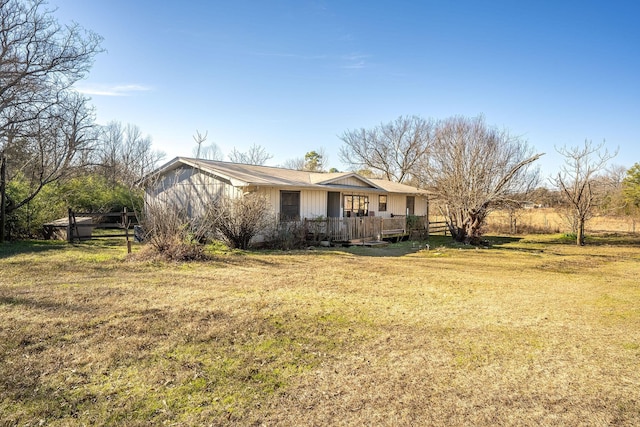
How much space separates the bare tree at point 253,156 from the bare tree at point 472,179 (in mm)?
27119

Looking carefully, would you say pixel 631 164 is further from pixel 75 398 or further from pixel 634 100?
pixel 75 398

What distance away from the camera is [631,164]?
35.0 m

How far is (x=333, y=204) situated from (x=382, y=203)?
13.9 ft

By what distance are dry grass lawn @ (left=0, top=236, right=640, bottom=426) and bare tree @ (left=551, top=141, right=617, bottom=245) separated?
12770 mm

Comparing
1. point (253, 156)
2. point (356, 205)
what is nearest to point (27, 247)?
point (356, 205)

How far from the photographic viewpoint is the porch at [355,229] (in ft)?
49.3

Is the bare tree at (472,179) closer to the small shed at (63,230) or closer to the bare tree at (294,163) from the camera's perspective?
the small shed at (63,230)

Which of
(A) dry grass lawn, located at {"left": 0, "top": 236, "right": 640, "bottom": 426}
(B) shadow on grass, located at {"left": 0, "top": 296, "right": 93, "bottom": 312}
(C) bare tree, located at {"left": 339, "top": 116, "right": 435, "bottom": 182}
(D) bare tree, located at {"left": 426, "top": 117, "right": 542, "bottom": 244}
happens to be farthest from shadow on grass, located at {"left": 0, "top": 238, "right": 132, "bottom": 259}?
(C) bare tree, located at {"left": 339, "top": 116, "right": 435, "bottom": 182}

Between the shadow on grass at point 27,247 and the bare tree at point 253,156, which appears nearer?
the shadow on grass at point 27,247

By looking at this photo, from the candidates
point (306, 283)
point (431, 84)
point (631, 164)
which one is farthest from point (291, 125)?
point (631, 164)

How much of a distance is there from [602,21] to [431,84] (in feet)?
27.3

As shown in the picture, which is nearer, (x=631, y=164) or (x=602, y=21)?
(x=602, y=21)

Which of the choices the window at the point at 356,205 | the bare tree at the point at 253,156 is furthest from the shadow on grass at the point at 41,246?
the bare tree at the point at 253,156

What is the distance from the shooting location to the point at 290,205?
1541cm
